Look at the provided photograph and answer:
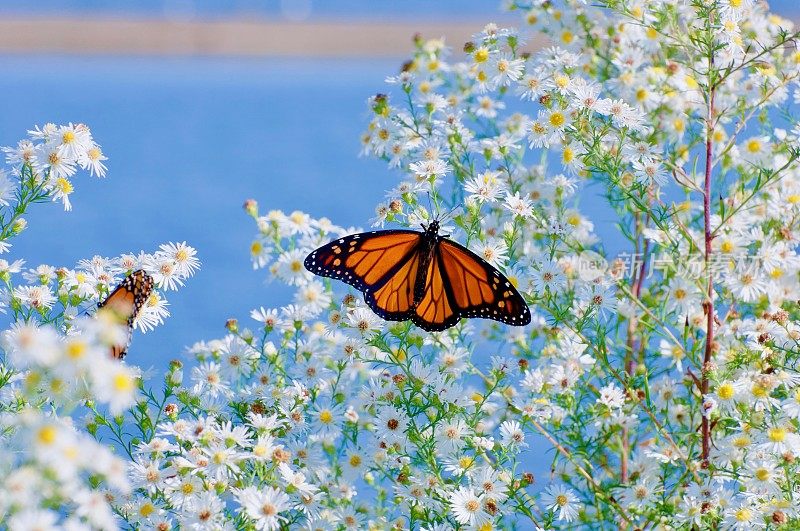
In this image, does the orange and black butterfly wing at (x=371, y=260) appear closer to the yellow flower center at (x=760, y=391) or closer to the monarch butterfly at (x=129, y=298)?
the monarch butterfly at (x=129, y=298)

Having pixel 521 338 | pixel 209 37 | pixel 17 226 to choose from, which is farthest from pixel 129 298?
pixel 209 37

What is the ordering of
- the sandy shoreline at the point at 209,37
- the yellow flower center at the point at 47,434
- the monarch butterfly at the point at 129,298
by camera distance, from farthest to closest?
the sandy shoreline at the point at 209,37, the monarch butterfly at the point at 129,298, the yellow flower center at the point at 47,434

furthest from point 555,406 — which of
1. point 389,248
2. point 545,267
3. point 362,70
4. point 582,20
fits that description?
point 362,70

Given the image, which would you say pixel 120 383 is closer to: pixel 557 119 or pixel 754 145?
pixel 557 119

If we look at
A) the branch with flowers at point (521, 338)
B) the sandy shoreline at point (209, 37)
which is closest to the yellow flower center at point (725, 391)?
the branch with flowers at point (521, 338)

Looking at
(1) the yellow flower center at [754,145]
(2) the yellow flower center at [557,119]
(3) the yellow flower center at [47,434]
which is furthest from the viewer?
(1) the yellow flower center at [754,145]

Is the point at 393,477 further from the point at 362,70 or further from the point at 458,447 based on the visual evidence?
the point at 362,70

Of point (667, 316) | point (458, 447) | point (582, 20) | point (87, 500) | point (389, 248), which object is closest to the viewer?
point (87, 500)
